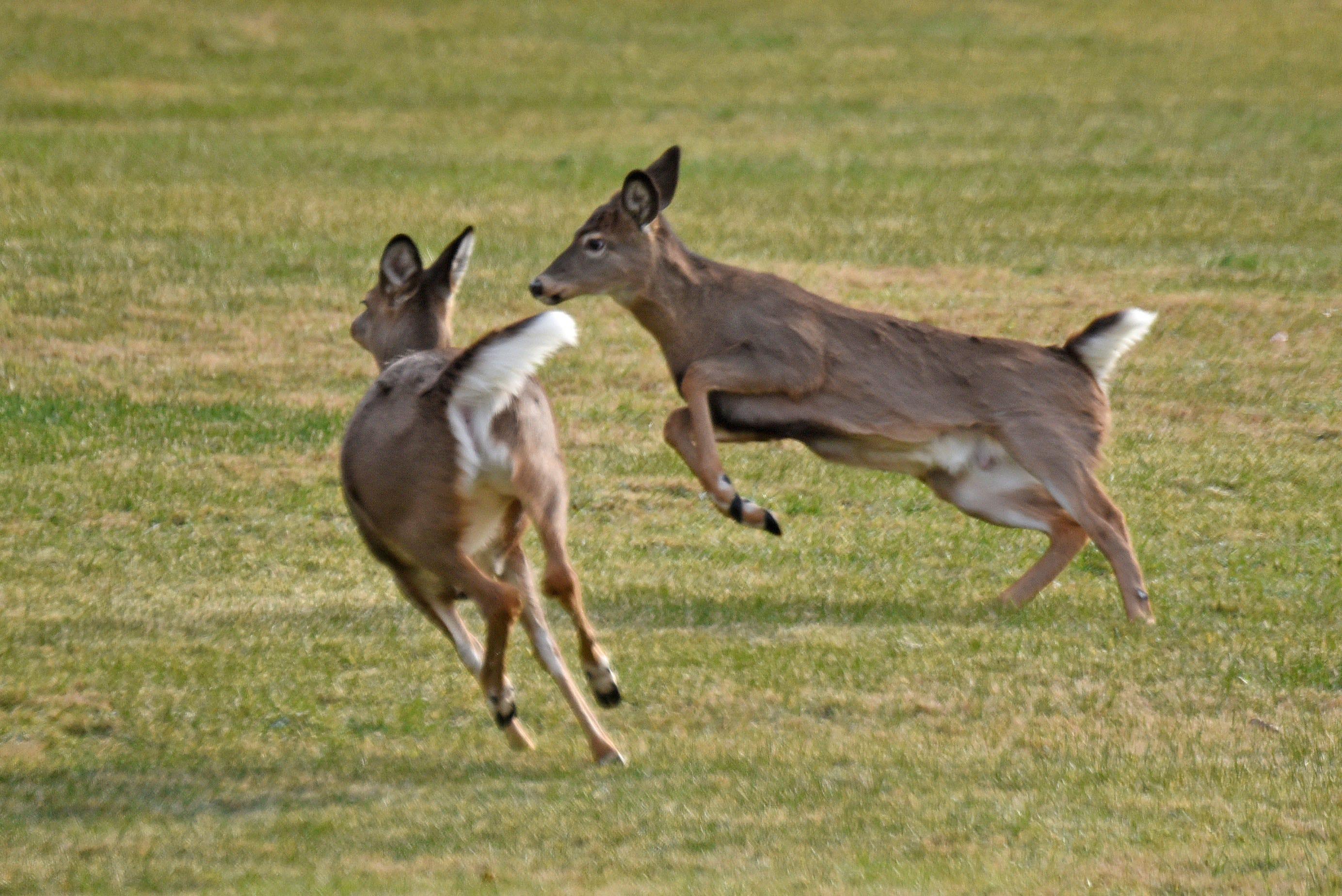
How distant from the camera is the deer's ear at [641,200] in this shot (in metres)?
10.3

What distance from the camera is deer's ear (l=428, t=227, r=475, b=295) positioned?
868cm

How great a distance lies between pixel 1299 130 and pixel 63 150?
15.2m

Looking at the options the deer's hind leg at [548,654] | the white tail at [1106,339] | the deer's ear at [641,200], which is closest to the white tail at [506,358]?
the deer's hind leg at [548,654]

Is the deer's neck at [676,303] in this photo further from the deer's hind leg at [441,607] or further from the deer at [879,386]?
the deer's hind leg at [441,607]

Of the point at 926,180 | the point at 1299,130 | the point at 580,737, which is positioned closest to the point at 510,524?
the point at 580,737

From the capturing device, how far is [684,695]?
7.91 meters

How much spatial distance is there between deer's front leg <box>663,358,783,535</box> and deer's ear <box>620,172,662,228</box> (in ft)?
2.92

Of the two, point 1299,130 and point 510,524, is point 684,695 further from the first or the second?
point 1299,130

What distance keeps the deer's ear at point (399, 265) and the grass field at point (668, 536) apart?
1.55 meters

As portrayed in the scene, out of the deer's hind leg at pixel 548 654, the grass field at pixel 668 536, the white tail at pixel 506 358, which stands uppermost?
the white tail at pixel 506 358

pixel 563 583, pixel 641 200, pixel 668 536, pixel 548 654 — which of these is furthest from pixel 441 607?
pixel 668 536

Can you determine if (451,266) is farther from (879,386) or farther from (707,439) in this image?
(879,386)

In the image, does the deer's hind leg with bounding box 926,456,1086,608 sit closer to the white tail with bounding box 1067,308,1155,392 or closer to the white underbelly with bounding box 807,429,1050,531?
the white underbelly with bounding box 807,429,1050,531

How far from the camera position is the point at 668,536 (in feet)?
36.2
